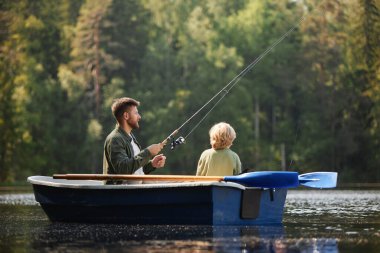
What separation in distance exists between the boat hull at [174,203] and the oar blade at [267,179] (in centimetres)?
11

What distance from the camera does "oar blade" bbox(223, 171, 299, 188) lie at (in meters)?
11.4

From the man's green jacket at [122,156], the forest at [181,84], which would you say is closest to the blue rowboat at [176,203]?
the man's green jacket at [122,156]

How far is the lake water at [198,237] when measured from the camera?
29.8ft

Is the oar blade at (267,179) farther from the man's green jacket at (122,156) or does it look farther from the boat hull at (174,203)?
the man's green jacket at (122,156)

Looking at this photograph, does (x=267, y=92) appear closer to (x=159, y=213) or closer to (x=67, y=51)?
(x=67, y=51)

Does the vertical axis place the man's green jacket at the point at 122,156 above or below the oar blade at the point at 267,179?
above

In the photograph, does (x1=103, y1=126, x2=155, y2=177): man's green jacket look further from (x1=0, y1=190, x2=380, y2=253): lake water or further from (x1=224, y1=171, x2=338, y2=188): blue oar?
(x1=224, y1=171, x2=338, y2=188): blue oar

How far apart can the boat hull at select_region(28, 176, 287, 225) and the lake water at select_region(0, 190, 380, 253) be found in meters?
0.18

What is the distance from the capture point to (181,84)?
177ft

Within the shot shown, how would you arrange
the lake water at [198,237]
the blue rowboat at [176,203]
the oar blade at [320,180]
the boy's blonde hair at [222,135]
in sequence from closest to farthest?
1. the lake water at [198,237]
2. the blue rowboat at [176,203]
3. the boy's blonde hair at [222,135]
4. the oar blade at [320,180]

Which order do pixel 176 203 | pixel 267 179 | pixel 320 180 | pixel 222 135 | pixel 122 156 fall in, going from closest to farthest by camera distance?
pixel 267 179 → pixel 176 203 → pixel 222 135 → pixel 122 156 → pixel 320 180

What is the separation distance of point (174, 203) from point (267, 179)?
3.49ft

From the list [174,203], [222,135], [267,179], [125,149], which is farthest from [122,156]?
[267,179]

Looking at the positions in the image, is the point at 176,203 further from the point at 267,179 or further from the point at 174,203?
the point at 267,179
